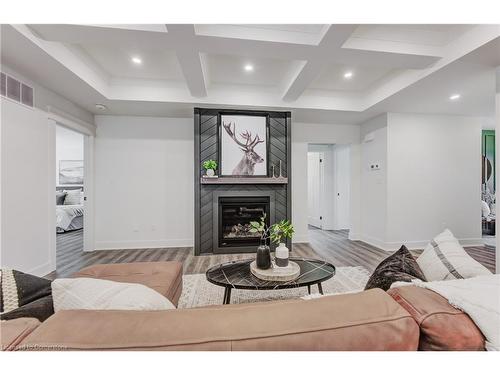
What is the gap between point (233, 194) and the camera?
3.85m

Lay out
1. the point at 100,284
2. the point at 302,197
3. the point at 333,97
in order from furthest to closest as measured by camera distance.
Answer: the point at 302,197, the point at 333,97, the point at 100,284

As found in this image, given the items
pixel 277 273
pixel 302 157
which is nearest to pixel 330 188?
pixel 302 157

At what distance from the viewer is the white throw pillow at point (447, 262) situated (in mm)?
1061

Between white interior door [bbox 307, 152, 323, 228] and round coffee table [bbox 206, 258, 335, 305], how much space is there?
4.32 metres

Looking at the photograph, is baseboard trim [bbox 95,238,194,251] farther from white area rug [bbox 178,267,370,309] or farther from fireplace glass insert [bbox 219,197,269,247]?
white area rug [bbox 178,267,370,309]

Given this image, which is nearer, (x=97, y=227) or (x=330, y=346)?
(x=330, y=346)

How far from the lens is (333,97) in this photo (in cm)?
387

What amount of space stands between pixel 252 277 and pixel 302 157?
10.6 feet

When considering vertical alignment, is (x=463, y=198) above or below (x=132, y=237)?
above

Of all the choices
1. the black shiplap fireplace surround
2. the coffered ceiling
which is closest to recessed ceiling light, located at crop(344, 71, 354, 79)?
the coffered ceiling

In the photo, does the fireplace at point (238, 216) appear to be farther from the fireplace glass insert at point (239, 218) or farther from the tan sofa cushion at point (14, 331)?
the tan sofa cushion at point (14, 331)
